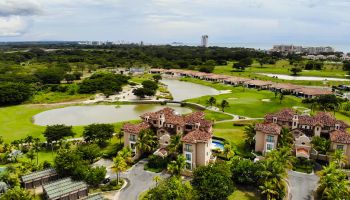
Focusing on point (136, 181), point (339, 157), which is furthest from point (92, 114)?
point (339, 157)

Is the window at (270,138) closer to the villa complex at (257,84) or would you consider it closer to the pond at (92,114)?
the pond at (92,114)

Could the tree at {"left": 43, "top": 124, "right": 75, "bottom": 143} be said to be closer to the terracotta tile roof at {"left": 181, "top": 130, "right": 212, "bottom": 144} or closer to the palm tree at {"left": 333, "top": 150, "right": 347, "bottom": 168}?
the terracotta tile roof at {"left": 181, "top": 130, "right": 212, "bottom": 144}

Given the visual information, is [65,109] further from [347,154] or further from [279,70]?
[279,70]

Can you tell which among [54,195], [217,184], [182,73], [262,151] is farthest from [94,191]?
[182,73]

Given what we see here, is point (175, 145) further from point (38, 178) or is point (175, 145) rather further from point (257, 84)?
point (257, 84)

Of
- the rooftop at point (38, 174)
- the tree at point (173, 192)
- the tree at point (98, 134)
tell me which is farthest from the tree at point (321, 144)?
the rooftop at point (38, 174)

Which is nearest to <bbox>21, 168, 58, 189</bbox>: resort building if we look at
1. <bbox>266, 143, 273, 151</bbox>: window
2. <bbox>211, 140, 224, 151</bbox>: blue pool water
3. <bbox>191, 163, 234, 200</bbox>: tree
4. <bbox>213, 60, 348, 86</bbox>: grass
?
<bbox>191, 163, 234, 200</bbox>: tree
